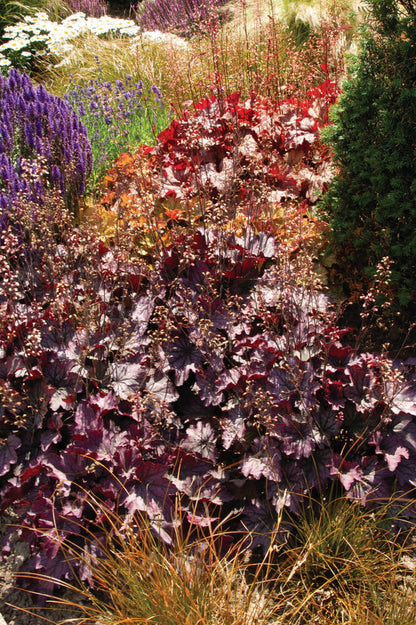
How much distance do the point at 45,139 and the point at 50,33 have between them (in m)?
5.50

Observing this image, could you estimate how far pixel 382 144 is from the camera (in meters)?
2.95

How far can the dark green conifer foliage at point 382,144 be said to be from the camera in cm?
285

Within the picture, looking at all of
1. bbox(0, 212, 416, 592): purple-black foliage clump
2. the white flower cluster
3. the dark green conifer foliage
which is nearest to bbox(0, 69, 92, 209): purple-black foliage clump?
bbox(0, 212, 416, 592): purple-black foliage clump

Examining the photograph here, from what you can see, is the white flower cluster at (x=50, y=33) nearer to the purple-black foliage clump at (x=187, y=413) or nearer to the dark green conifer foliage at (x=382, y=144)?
the dark green conifer foliage at (x=382, y=144)

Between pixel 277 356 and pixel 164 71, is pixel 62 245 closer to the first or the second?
pixel 277 356

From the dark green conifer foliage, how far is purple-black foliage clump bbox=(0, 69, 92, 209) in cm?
178

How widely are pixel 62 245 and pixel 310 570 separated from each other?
7.84 ft

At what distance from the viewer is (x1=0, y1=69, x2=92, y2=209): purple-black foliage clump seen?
12.0 feet

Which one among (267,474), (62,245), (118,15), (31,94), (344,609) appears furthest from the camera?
(118,15)

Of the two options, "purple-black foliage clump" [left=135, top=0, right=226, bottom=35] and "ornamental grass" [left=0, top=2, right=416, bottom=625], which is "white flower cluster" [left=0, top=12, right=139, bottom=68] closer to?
"purple-black foliage clump" [left=135, top=0, right=226, bottom=35]

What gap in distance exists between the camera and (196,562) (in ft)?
7.08

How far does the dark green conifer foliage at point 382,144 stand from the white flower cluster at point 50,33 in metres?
5.53

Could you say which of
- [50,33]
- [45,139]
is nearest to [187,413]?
[45,139]

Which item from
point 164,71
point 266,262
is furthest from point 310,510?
point 164,71
